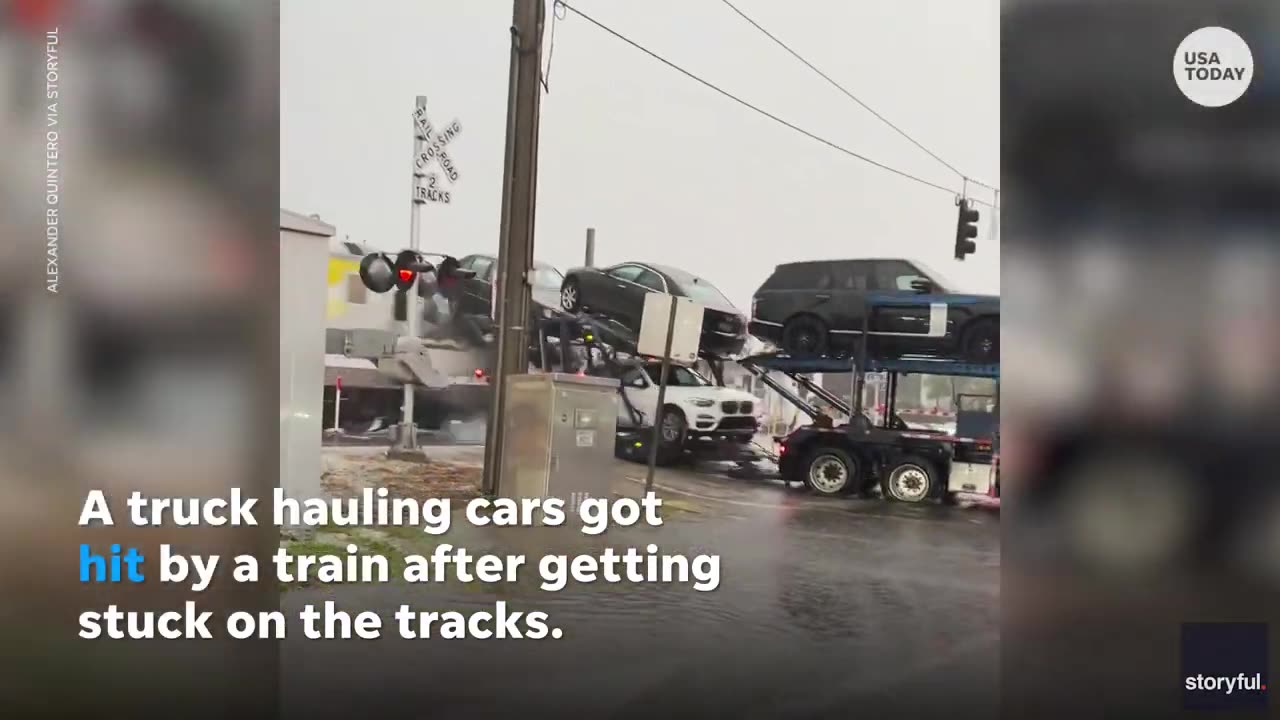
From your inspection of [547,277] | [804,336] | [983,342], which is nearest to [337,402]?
[547,277]

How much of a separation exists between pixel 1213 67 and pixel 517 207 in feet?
9.58

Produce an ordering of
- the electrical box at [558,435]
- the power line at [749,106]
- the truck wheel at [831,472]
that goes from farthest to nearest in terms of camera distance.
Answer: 1. the truck wheel at [831,472]
2. the power line at [749,106]
3. the electrical box at [558,435]

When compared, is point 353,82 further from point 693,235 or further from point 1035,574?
point 1035,574

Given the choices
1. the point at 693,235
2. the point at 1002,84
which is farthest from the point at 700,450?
the point at 1002,84

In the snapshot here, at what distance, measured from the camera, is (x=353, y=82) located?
4152mm

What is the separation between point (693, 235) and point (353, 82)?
5.14ft

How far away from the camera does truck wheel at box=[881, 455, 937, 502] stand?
4.66m

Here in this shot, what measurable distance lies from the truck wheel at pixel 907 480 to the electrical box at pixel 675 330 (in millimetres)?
1101

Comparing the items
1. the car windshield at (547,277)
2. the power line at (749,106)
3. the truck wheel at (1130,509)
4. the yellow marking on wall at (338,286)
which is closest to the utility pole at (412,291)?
the yellow marking on wall at (338,286)

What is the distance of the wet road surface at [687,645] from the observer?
3.98m

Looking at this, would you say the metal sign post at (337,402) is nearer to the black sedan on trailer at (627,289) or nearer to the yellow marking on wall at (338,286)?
the yellow marking on wall at (338,286)

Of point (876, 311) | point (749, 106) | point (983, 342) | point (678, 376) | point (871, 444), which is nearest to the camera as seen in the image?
point (983, 342)

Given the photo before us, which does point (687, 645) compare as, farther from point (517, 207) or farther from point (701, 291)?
point (517, 207)

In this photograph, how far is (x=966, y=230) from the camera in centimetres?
432
